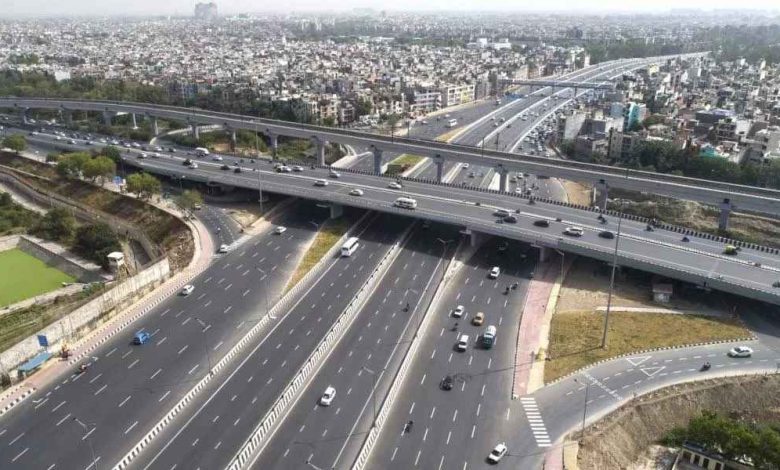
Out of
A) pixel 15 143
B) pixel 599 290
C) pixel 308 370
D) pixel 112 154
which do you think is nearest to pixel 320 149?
pixel 112 154

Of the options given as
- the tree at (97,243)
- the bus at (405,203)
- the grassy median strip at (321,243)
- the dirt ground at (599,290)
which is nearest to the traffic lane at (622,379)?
the dirt ground at (599,290)

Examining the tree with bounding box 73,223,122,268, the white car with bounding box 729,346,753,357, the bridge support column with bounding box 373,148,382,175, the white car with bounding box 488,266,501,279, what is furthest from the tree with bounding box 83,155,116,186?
the white car with bounding box 729,346,753,357

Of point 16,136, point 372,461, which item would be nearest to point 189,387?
point 372,461

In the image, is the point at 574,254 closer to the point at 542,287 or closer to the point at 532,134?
the point at 542,287

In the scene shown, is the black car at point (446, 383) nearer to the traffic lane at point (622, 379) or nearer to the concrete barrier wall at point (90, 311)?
the traffic lane at point (622, 379)

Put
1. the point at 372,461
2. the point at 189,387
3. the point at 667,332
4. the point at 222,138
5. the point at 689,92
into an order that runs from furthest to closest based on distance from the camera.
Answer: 1. the point at 689,92
2. the point at 222,138
3. the point at 667,332
4. the point at 189,387
5. the point at 372,461

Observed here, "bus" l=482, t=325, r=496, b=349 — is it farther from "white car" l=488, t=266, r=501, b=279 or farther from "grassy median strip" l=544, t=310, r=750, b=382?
"white car" l=488, t=266, r=501, b=279
